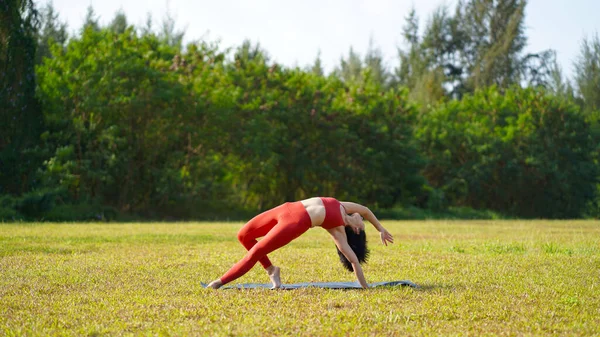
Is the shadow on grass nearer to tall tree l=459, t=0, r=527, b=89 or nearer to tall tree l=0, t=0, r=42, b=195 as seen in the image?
tall tree l=0, t=0, r=42, b=195

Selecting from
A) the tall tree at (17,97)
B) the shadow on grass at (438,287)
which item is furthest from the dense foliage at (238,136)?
the shadow on grass at (438,287)

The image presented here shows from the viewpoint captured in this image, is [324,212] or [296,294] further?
[324,212]

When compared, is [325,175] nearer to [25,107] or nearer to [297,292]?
[25,107]

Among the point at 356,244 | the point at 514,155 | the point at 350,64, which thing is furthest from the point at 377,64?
the point at 356,244

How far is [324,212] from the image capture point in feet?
25.6

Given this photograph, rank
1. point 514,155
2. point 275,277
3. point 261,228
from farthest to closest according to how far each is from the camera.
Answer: point 514,155 < point 261,228 < point 275,277

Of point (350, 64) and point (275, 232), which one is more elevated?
point (350, 64)

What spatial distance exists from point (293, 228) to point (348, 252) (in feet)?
2.20

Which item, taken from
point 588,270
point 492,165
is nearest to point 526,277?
point 588,270

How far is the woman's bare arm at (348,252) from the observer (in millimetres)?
7816

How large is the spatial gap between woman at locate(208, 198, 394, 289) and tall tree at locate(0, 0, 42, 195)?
16.3 meters

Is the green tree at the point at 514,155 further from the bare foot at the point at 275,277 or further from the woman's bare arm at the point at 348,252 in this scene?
the bare foot at the point at 275,277

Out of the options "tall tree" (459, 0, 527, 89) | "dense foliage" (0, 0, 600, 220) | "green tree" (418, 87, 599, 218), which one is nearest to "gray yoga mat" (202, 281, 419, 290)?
"dense foliage" (0, 0, 600, 220)

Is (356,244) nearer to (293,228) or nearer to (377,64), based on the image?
(293,228)
